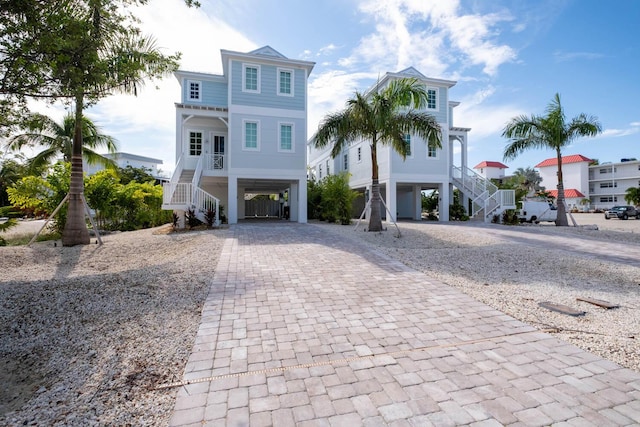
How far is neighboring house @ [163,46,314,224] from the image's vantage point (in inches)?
613

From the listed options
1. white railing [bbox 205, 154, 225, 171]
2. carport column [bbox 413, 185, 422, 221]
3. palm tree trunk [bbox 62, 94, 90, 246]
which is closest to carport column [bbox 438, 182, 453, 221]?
carport column [bbox 413, 185, 422, 221]

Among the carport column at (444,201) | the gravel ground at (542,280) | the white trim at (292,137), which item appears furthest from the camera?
the carport column at (444,201)

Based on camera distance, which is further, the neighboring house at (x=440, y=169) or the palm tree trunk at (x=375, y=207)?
the neighboring house at (x=440, y=169)

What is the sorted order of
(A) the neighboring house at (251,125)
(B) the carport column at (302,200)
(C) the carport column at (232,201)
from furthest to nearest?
(B) the carport column at (302,200)
(A) the neighboring house at (251,125)
(C) the carport column at (232,201)

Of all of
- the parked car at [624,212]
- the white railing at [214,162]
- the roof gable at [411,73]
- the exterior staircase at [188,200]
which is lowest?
the parked car at [624,212]

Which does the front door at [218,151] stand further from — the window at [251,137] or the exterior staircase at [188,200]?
the exterior staircase at [188,200]

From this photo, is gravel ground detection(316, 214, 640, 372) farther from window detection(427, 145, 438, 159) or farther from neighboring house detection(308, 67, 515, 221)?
window detection(427, 145, 438, 159)

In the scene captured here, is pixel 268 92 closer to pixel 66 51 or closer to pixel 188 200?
pixel 188 200

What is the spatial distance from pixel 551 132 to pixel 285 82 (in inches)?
546

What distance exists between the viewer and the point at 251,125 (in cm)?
1595

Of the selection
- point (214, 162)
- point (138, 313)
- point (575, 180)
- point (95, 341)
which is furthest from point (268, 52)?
point (575, 180)

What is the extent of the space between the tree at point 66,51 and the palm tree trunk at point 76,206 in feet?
10.9

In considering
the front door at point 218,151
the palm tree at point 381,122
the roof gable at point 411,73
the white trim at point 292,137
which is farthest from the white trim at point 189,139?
the roof gable at point 411,73

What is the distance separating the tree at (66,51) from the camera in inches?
204
